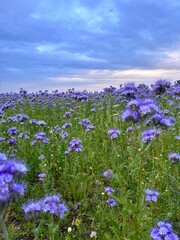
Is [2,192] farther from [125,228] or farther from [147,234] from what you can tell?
[125,228]

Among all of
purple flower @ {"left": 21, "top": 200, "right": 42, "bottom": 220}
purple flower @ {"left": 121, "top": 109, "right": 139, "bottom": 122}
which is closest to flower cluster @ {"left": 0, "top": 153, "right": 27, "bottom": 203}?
purple flower @ {"left": 21, "top": 200, "right": 42, "bottom": 220}

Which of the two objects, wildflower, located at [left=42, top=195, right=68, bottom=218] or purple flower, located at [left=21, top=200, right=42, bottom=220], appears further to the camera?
wildflower, located at [left=42, top=195, right=68, bottom=218]

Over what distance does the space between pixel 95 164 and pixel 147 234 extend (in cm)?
264

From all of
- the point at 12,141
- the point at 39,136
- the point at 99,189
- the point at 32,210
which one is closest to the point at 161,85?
the point at 99,189

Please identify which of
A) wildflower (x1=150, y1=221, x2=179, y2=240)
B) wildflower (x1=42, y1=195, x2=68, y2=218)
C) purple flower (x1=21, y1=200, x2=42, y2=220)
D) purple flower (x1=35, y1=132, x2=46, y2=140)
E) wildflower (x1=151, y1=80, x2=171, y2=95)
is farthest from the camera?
purple flower (x1=35, y1=132, x2=46, y2=140)

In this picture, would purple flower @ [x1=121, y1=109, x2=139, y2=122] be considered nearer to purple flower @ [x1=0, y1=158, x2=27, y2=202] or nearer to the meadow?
the meadow

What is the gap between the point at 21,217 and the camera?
4504 millimetres

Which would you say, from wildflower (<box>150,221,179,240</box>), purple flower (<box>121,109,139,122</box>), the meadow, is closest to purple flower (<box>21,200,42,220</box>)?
the meadow

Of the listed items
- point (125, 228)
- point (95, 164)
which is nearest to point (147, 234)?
point (125, 228)

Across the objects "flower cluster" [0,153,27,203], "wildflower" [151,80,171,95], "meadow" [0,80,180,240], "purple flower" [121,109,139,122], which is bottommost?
"meadow" [0,80,180,240]

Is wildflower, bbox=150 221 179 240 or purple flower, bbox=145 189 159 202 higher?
purple flower, bbox=145 189 159 202

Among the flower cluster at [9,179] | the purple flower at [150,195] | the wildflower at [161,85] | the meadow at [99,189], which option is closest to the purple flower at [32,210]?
the meadow at [99,189]

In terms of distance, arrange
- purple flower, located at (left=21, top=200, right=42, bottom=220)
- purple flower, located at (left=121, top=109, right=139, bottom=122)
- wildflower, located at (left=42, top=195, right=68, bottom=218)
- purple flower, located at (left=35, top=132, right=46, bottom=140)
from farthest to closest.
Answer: purple flower, located at (left=35, top=132, right=46, bottom=140), purple flower, located at (left=121, top=109, right=139, bottom=122), wildflower, located at (left=42, top=195, right=68, bottom=218), purple flower, located at (left=21, top=200, right=42, bottom=220)

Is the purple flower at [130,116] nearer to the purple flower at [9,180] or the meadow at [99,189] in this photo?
the meadow at [99,189]
